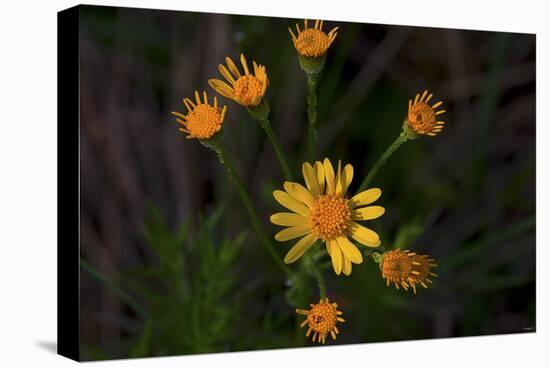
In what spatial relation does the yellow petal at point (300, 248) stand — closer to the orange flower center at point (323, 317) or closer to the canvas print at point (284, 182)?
the canvas print at point (284, 182)

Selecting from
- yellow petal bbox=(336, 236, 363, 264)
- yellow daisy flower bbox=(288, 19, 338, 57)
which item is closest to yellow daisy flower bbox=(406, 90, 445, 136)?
yellow daisy flower bbox=(288, 19, 338, 57)

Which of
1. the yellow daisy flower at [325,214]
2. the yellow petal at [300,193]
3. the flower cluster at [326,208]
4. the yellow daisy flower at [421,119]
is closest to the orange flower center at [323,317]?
the flower cluster at [326,208]

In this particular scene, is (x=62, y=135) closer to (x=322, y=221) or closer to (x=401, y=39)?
(x=322, y=221)

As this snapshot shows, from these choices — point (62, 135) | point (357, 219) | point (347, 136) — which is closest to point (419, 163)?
point (347, 136)

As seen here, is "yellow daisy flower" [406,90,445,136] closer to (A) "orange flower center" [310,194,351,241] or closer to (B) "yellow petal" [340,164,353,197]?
(B) "yellow petal" [340,164,353,197]

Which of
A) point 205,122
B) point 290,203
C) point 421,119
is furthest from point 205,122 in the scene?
point 421,119

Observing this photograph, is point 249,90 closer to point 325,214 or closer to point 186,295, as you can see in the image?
point 325,214
